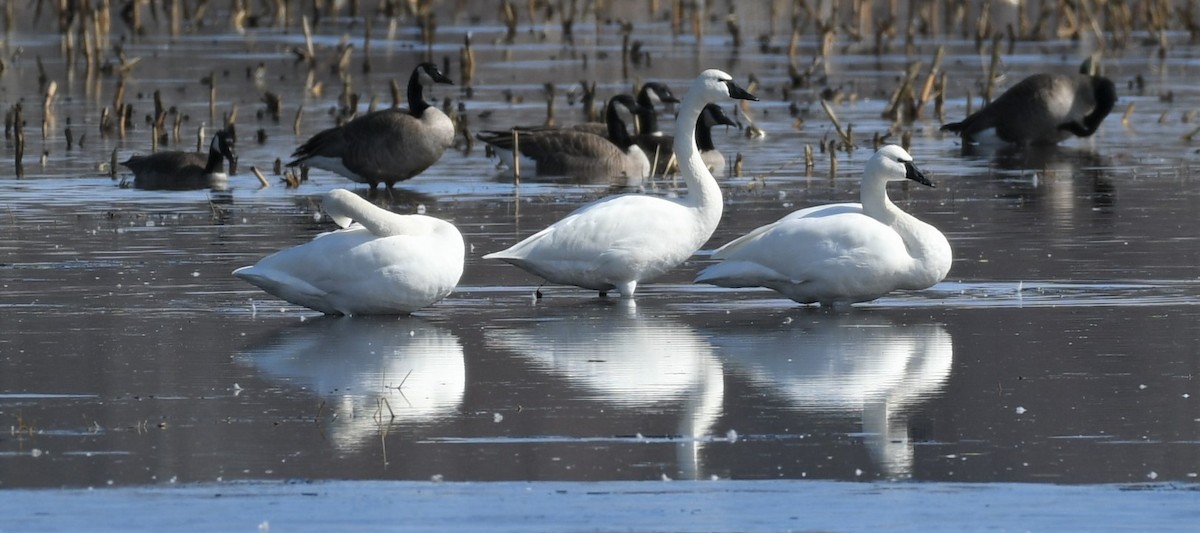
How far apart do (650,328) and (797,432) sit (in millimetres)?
2508

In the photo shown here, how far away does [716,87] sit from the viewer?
11.3m

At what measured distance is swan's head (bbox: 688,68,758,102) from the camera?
11.2 metres

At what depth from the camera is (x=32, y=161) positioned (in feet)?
59.3

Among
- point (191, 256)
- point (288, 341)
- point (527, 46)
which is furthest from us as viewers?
point (527, 46)

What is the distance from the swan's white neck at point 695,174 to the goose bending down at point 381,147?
6.02 meters

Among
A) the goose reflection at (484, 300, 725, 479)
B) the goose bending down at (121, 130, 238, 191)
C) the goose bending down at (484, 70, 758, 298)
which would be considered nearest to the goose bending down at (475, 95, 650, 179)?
the goose bending down at (121, 130, 238, 191)

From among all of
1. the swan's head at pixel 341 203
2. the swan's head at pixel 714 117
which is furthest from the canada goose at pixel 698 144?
the swan's head at pixel 341 203

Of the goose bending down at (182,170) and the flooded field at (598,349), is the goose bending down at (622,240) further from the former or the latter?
the goose bending down at (182,170)

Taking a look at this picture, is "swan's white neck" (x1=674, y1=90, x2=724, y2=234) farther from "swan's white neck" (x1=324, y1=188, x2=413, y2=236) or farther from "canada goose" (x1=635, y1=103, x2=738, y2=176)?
"canada goose" (x1=635, y1=103, x2=738, y2=176)

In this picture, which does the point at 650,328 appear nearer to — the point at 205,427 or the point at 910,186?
the point at 205,427

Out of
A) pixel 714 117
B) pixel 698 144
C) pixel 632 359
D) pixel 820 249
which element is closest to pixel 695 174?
pixel 820 249

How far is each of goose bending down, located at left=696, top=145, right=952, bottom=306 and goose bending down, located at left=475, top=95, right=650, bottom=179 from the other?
26.2 feet

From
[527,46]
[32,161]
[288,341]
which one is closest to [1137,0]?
[527,46]

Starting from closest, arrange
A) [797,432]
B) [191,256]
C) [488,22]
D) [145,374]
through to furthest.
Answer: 1. [797,432]
2. [145,374]
3. [191,256]
4. [488,22]
